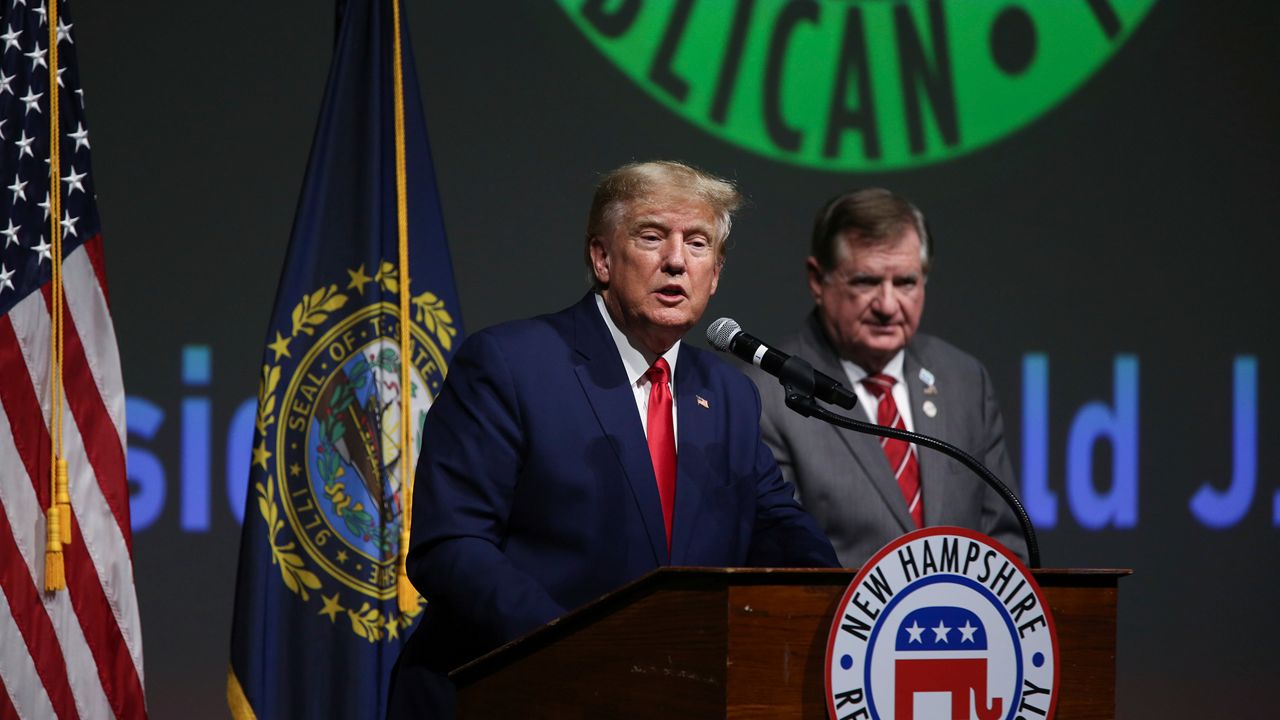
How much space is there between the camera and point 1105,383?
4.07m

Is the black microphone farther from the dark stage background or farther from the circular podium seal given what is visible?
the dark stage background

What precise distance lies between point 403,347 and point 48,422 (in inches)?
31.3

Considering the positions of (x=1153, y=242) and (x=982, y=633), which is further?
(x=1153, y=242)

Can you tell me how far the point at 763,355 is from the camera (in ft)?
6.46

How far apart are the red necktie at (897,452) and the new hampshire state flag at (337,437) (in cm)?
103

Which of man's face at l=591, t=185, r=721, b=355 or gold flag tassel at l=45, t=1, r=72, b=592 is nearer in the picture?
man's face at l=591, t=185, r=721, b=355

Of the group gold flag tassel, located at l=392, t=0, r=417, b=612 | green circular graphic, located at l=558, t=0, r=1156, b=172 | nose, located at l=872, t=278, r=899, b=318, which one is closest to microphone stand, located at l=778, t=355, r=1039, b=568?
nose, located at l=872, t=278, r=899, b=318

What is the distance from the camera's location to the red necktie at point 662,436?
222cm

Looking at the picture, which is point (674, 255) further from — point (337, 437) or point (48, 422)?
point (48, 422)

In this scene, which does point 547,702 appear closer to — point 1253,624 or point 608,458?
point 608,458

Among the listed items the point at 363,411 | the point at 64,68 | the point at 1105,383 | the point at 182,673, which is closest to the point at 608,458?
the point at 363,411

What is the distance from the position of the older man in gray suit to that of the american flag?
1508mm

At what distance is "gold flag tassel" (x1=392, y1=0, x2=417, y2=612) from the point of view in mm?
3131

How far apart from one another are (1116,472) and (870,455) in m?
1.40
